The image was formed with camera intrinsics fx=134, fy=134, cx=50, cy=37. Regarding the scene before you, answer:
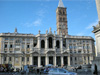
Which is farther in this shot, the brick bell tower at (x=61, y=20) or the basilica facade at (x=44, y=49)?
the brick bell tower at (x=61, y=20)

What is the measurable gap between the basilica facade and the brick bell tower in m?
13.6

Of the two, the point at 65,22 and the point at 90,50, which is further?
the point at 65,22

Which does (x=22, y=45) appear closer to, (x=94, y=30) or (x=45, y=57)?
(x=45, y=57)

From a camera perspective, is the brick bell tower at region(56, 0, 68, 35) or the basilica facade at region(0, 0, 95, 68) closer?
the basilica facade at region(0, 0, 95, 68)

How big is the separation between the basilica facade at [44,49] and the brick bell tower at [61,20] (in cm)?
1355

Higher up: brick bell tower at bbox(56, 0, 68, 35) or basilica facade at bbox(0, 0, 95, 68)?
brick bell tower at bbox(56, 0, 68, 35)

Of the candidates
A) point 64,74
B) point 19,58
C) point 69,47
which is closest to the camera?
point 64,74

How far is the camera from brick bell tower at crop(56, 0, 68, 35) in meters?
78.8

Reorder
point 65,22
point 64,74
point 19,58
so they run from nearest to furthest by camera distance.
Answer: point 64,74 → point 19,58 → point 65,22

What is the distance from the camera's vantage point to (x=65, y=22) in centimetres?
8112

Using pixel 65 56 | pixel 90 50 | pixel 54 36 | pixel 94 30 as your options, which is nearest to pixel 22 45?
pixel 54 36

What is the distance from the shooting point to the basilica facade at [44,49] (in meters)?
58.4

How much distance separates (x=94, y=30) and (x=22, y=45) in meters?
43.6

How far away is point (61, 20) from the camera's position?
267 feet
